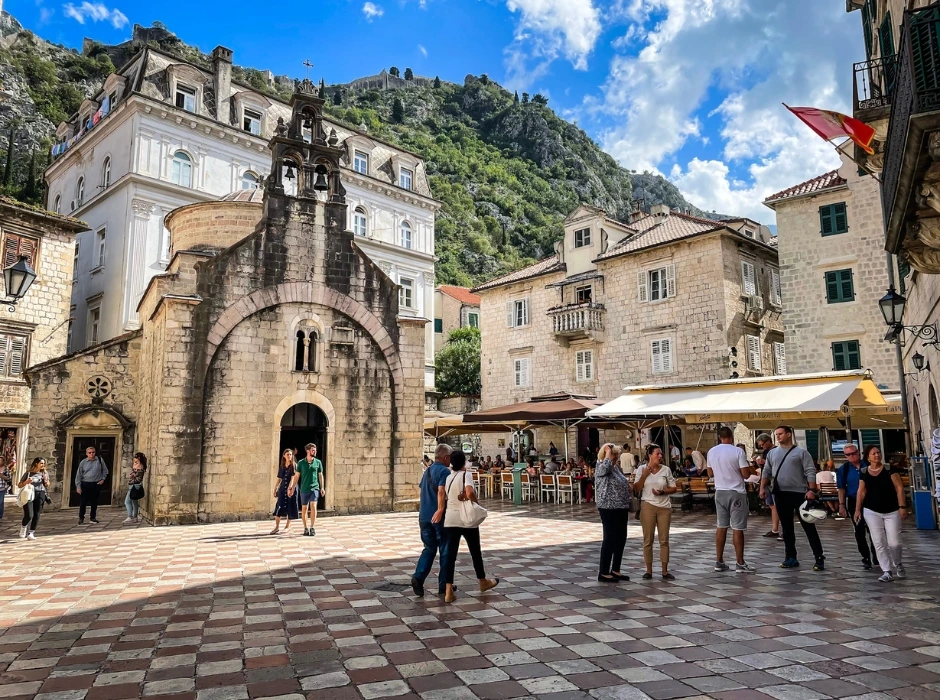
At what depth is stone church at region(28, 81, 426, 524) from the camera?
14.7 meters

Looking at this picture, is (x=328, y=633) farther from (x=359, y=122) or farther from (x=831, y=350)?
(x=359, y=122)

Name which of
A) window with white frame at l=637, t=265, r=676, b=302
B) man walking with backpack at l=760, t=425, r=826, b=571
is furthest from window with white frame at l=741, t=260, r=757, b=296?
man walking with backpack at l=760, t=425, r=826, b=571

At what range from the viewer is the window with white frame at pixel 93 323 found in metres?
28.4

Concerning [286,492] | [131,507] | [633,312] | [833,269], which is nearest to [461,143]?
[633,312]

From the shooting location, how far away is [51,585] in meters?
7.68

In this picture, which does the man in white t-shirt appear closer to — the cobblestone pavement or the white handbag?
the cobblestone pavement

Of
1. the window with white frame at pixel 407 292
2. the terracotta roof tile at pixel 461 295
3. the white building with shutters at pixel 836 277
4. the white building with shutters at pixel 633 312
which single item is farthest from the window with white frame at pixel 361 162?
the white building with shutters at pixel 836 277

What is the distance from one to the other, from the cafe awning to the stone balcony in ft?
37.2

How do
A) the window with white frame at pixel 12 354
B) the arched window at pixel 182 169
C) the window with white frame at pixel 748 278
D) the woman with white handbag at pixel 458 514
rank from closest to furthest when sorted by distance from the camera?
the woman with white handbag at pixel 458 514 → the window with white frame at pixel 12 354 → the window with white frame at pixel 748 278 → the arched window at pixel 182 169

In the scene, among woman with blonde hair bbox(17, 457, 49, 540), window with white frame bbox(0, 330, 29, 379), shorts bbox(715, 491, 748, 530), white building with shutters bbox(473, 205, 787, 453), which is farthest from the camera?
white building with shutters bbox(473, 205, 787, 453)

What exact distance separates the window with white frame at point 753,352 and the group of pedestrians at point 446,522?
2156cm

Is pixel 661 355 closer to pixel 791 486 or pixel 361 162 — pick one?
pixel 791 486

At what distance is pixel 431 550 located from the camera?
23.5 feet

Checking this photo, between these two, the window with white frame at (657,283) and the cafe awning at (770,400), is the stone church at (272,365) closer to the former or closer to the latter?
the cafe awning at (770,400)
